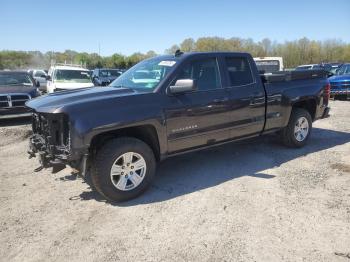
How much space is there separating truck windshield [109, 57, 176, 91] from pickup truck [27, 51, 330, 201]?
0.07 ft

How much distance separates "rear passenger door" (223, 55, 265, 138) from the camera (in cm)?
562

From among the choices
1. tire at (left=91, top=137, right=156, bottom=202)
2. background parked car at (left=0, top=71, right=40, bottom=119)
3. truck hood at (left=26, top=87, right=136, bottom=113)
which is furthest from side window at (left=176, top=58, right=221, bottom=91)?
background parked car at (left=0, top=71, right=40, bottom=119)

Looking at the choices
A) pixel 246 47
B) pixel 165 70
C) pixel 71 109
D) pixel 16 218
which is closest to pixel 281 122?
pixel 165 70

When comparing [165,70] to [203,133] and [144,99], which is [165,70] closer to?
[144,99]

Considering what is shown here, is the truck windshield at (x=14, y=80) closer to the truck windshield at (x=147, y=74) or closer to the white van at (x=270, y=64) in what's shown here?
the truck windshield at (x=147, y=74)

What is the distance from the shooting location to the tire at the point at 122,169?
434 cm

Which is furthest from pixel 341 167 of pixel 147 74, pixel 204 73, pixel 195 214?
pixel 147 74

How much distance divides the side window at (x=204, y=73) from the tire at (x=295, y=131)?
209 cm

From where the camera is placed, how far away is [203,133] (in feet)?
17.2

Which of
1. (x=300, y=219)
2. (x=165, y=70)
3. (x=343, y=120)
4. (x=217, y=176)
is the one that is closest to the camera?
(x=300, y=219)

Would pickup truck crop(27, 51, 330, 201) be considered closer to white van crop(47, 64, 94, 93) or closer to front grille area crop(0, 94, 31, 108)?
front grille area crop(0, 94, 31, 108)

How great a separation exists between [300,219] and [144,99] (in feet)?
7.86

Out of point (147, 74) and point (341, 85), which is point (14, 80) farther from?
point (341, 85)

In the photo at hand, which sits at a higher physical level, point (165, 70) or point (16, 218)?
point (165, 70)
